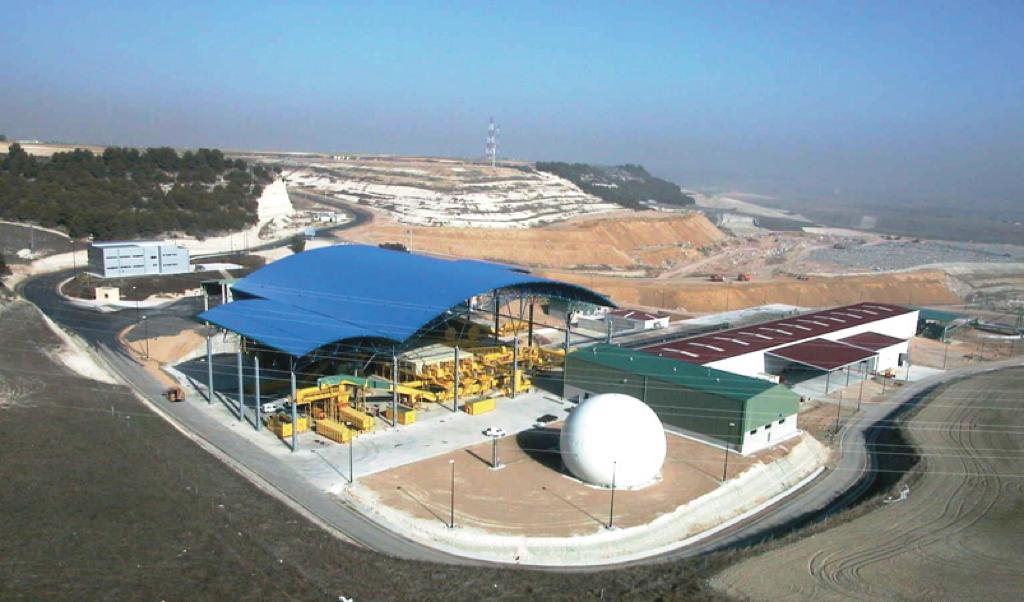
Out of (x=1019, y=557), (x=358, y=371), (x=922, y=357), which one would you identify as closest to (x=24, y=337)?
(x=358, y=371)

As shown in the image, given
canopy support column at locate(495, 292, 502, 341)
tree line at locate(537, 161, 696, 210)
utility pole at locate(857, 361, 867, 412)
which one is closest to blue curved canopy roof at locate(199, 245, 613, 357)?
canopy support column at locate(495, 292, 502, 341)

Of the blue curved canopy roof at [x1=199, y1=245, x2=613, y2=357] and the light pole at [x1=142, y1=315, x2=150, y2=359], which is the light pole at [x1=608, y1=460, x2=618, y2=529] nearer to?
the blue curved canopy roof at [x1=199, y1=245, x2=613, y2=357]

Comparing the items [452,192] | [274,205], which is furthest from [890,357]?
[452,192]

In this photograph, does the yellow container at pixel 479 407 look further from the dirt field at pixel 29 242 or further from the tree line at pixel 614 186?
the tree line at pixel 614 186

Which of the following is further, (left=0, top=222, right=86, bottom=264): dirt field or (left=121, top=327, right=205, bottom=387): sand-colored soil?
(left=0, top=222, right=86, bottom=264): dirt field

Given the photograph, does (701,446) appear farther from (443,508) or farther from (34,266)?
(34,266)
